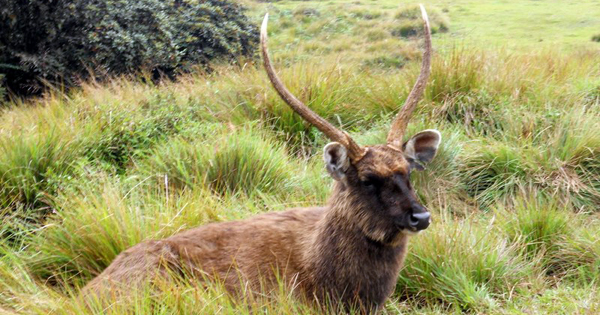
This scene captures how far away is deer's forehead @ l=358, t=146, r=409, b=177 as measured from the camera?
4250 millimetres

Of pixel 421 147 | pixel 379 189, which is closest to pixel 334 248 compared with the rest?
pixel 379 189

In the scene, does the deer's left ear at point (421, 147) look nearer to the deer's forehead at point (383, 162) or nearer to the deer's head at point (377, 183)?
the deer's head at point (377, 183)

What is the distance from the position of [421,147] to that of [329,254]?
0.93 meters

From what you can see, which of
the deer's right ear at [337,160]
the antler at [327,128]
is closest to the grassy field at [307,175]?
the deer's right ear at [337,160]

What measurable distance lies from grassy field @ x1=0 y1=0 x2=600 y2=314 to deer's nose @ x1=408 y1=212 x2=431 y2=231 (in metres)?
0.80

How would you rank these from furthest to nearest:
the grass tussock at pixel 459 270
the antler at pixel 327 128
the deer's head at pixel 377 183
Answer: the grass tussock at pixel 459 270 → the antler at pixel 327 128 → the deer's head at pixel 377 183

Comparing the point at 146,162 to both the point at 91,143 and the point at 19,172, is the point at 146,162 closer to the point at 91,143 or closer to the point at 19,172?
the point at 91,143

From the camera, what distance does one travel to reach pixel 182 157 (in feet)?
21.3

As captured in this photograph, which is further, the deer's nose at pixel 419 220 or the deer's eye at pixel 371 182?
the deer's eye at pixel 371 182

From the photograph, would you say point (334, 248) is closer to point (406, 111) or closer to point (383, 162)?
point (383, 162)

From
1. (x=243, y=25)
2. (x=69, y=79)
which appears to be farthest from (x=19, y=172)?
(x=243, y=25)

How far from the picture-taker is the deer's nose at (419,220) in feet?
13.1

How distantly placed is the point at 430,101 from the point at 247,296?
417 cm

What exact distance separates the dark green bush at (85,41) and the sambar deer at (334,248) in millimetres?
6314
